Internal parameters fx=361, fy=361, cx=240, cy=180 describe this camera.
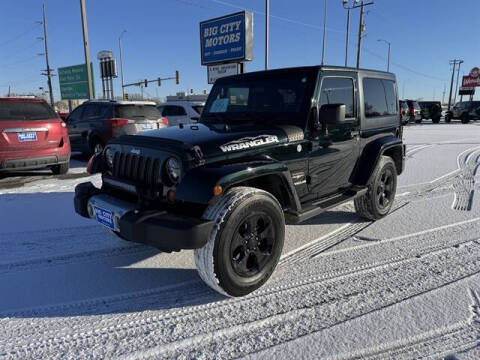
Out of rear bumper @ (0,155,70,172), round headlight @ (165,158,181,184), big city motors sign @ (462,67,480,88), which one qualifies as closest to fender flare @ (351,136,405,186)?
round headlight @ (165,158,181,184)

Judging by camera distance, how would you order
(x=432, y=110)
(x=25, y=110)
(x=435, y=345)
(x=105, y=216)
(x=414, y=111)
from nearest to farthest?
(x=435, y=345), (x=105, y=216), (x=25, y=110), (x=414, y=111), (x=432, y=110)

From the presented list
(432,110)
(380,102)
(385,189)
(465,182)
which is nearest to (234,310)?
(385,189)

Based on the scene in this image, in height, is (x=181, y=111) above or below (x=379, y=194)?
above

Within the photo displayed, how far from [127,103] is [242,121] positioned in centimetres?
578

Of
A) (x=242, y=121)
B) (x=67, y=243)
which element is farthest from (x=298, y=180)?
(x=67, y=243)

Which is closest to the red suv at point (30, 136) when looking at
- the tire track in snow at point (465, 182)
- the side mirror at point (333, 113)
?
the side mirror at point (333, 113)

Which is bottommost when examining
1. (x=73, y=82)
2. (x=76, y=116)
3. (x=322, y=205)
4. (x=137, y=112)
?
(x=322, y=205)

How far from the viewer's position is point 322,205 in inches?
146

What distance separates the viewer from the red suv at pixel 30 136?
6.50 meters

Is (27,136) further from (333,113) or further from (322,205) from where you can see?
(333,113)

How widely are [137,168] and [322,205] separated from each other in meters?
1.87

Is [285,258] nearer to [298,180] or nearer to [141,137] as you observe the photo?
[298,180]

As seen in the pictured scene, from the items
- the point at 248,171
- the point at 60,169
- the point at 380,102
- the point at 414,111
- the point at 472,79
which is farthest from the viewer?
the point at 472,79

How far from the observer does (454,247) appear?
379 cm
